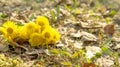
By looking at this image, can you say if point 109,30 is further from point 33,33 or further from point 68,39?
point 33,33

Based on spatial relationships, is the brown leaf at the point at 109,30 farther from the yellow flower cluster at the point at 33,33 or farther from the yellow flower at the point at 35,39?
the yellow flower at the point at 35,39

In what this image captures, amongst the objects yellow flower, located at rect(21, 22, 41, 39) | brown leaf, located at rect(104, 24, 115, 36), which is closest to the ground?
brown leaf, located at rect(104, 24, 115, 36)

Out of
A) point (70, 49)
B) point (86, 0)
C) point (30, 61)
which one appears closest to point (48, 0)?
point (86, 0)

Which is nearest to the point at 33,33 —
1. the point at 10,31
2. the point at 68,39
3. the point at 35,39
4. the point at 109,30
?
the point at 35,39

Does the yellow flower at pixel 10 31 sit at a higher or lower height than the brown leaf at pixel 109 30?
higher

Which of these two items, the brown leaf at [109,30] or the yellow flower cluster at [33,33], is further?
the brown leaf at [109,30]

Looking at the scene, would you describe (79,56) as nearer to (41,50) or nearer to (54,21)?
(41,50)

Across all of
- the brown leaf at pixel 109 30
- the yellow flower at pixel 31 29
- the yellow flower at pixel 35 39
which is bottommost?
the brown leaf at pixel 109 30

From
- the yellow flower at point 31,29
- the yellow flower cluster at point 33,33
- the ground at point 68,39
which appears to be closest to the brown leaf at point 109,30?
the ground at point 68,39
